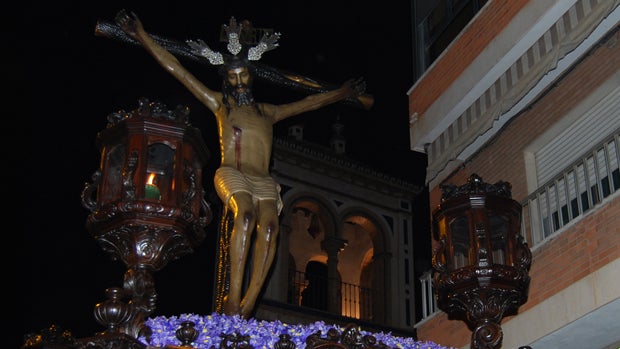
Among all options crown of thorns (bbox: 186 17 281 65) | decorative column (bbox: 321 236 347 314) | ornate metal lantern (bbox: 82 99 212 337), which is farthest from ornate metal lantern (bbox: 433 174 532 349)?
decorative column (bbox: 321 236 347 314)

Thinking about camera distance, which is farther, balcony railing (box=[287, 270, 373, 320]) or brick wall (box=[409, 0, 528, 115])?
balcony railing (box=[287, 270, 373, 320])

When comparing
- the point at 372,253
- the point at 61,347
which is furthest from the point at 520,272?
the point at 372,253

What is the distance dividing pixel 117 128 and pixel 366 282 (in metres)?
17.7

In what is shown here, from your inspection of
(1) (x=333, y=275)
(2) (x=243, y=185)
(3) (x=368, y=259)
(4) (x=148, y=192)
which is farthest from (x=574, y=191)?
(3) (x=368, y=259)

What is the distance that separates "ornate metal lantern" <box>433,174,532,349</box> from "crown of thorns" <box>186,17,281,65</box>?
2373 mm

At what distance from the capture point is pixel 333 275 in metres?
23.4

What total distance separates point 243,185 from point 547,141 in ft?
15.3

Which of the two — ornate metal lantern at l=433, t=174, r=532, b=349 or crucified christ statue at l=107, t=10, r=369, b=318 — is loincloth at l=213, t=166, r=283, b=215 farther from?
ornate metal lantern at l=433, t=174, r=532, b=349

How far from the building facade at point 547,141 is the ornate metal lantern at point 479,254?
0.87m

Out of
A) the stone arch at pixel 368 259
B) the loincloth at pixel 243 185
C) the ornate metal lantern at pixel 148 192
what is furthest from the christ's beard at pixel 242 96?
the stone arch at pixel 368 259

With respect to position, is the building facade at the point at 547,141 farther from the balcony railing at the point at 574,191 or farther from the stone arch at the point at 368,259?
the stone arch at the point at 368,259

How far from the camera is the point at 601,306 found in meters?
9.81

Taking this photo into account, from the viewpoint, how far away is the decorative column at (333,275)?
23297mm

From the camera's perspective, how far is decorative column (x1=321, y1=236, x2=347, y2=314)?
917 inches
